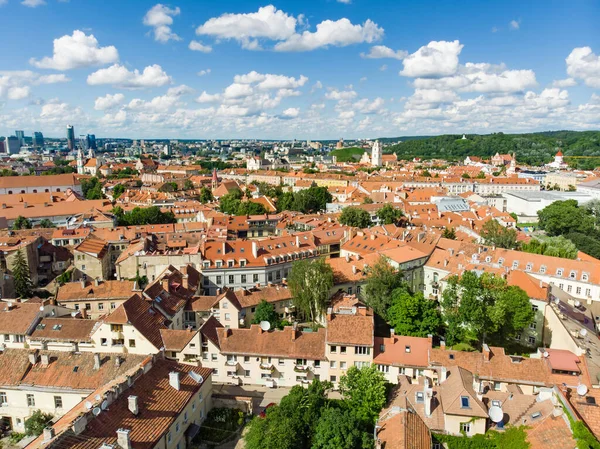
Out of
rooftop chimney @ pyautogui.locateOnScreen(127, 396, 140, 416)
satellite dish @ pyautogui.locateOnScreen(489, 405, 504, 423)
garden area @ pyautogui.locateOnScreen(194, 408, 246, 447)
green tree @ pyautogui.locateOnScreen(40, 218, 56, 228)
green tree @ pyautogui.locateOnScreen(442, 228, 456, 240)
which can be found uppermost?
rooftop chimney @ pyautogui.locateOnScreen(127, 396, 140, 416)

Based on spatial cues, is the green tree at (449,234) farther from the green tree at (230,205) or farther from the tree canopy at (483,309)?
the green tree at (230,205)

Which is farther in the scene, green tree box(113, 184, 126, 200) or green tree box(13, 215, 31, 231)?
green tree box(113, 184, 126, 200)

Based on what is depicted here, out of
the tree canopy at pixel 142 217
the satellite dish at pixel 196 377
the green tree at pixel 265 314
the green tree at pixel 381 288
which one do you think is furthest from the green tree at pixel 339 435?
the tree canopy at pixel 142 217

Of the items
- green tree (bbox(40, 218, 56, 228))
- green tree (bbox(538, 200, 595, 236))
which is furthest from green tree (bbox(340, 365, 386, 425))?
green tree (bbox(40, 218, 56, 228))

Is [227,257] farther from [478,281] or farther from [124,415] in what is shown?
[124,415]

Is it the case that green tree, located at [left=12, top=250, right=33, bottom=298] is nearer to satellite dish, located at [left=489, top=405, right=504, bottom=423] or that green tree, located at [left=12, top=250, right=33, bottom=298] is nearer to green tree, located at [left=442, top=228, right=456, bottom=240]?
satellite dish, located at [left=489, top=405, right=504, bottom=423]

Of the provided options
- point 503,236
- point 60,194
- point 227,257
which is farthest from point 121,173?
point 503,236
